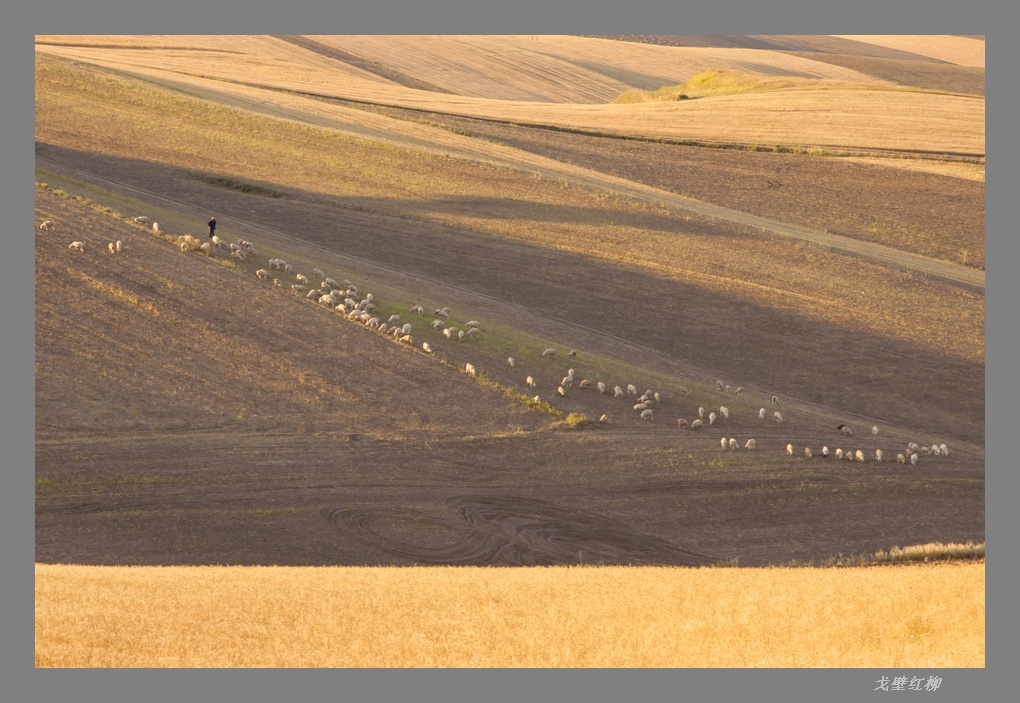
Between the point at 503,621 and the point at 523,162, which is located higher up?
the point at 523,162

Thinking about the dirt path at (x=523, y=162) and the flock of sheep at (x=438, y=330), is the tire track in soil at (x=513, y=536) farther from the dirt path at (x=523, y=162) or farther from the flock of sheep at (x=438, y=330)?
the dirt path at (x=523, y=162)

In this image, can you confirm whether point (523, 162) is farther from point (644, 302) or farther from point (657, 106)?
point (657, 106)

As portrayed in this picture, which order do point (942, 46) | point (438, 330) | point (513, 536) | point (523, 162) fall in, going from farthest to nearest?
1. point (942, 46)
2. point (523, 162)
3. point (438, 330)
4. point (513, 536)

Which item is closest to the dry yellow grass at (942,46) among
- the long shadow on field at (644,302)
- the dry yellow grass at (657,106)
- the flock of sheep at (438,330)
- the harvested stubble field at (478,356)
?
the dry yellow grass at (657,106)

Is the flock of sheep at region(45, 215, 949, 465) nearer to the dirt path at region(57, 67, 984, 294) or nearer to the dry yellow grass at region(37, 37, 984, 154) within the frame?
the dirt path at region(57, 67, 984, 294)

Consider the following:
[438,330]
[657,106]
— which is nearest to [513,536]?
[438,330]

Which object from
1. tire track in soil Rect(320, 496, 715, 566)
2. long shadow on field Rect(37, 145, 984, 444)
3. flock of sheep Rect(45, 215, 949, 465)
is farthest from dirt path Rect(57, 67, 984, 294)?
tire track in soil Rect(320, 496, 715, 566)

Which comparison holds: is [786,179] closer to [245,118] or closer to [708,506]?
[245,118]
